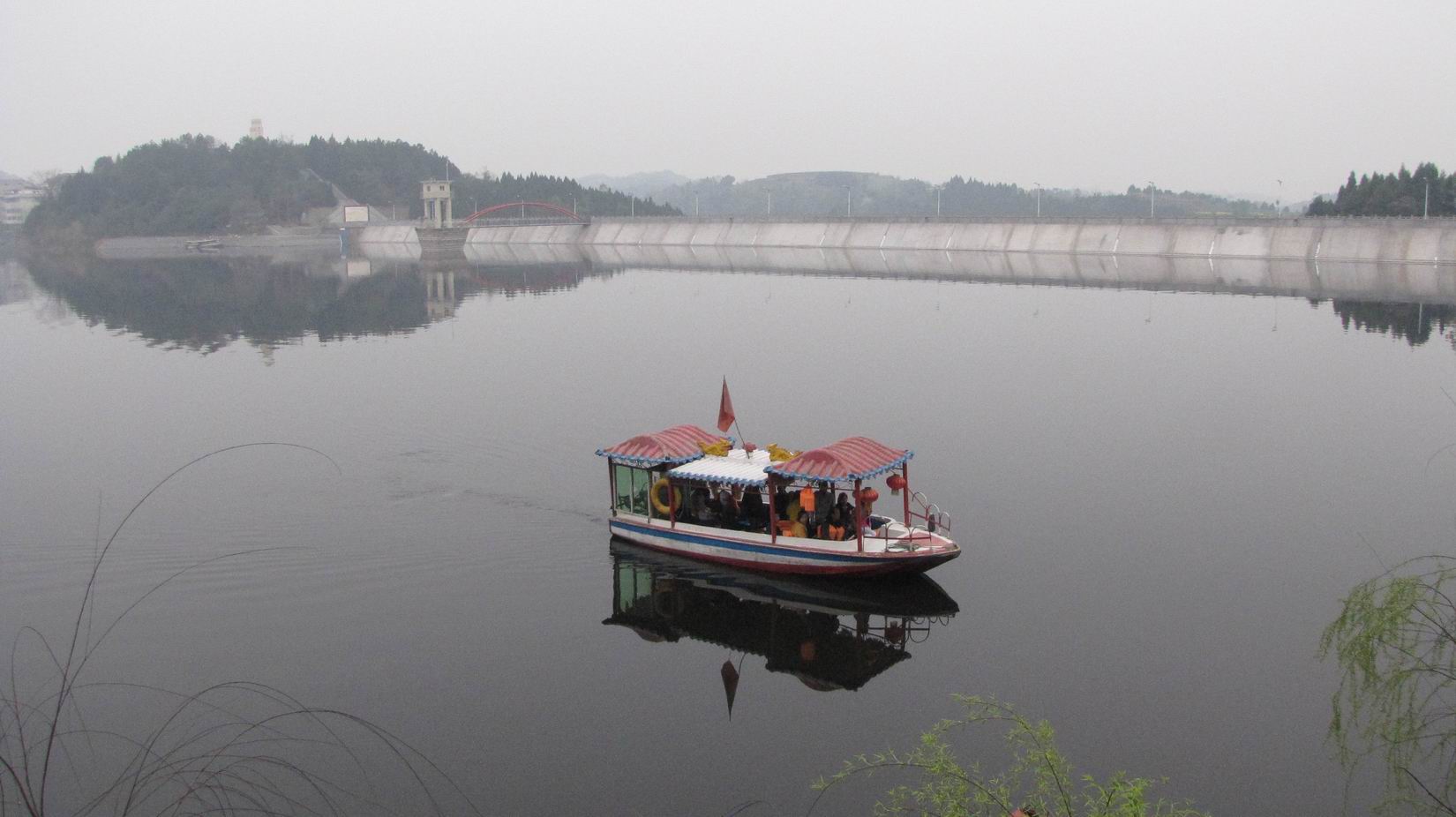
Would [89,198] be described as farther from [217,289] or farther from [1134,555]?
[1134,555]

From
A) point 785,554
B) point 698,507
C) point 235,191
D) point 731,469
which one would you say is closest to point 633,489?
point 698,507

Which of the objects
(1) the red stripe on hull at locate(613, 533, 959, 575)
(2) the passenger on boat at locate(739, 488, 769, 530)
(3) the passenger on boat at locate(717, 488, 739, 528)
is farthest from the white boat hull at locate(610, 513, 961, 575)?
(2) the passenger on boat at locate(739, 488, 769, 530)

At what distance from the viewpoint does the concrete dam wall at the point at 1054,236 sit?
83.5m

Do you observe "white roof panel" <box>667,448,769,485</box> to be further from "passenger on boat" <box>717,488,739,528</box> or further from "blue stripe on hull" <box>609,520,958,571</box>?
"blue stripe on hull" <box>609,520,958,571</box>

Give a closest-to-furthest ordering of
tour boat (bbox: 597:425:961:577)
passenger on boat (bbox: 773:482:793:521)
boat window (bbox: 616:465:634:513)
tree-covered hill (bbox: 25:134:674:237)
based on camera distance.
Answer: tour boat (bbox: 597:425:961:577), passenger on boat (bbox: 773:482:793:521), boat window (bbox: 616:465:634:513), tree-covered hill (bbox: 25:134:674:237)

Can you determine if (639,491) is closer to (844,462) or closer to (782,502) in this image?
(782,502)

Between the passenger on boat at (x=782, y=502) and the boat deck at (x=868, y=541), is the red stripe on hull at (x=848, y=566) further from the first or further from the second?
the passenger on boat at (x=782, y=502)

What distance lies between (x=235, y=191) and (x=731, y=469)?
170530mm

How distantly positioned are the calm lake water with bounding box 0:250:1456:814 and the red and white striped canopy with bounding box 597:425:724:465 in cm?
180

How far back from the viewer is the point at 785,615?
19969mm

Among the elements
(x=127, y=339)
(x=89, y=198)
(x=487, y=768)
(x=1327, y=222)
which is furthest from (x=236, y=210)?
(x=487, y=768)

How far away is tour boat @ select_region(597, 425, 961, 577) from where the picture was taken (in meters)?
20.5

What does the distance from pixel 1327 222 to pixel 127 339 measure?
7806cm

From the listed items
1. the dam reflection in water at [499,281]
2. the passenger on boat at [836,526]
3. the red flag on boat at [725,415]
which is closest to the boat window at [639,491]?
the red flag on boat at [725,415]
